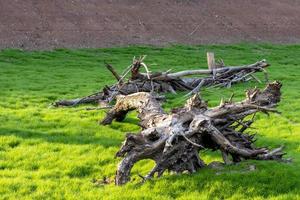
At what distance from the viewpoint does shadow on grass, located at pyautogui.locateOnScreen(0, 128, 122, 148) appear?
43.0 feet

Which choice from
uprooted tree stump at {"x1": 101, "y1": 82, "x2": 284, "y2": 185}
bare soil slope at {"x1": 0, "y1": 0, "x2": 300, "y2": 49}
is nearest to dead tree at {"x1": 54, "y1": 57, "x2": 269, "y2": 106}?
uprooted tree stump at {"x1": 101, "y1": 82, "x2": 284, "y2": 185}

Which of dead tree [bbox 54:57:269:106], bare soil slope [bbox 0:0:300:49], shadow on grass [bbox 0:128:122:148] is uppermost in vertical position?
bare soil slope [bbox 0:0:300:49]

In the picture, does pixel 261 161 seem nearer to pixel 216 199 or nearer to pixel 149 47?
pixel 216 199

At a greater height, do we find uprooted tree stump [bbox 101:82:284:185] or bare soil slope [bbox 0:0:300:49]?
bare soil slope [bbox 0:0:300:49]

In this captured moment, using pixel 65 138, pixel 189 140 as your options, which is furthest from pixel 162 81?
pixel 189 140

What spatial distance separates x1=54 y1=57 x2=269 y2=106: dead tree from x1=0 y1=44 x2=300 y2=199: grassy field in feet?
1.89

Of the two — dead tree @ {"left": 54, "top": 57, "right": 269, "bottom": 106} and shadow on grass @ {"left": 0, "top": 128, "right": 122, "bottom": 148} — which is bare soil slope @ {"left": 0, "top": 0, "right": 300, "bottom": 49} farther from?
shadow on grass @ {"left": 0, "top": 128, "right": 122, "bottom": 148}

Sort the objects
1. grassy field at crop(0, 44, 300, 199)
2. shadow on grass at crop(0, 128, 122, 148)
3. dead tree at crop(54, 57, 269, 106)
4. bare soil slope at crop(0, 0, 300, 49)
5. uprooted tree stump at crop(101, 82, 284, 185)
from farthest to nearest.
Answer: bare soil slope at crop(0, 0, 300, 49), dead tree at crop(54, 57, 269, 106), shadow on grass at crop(0, 128, 122, 148), uprooted tree stump at crop(101, 82, 284, 185), grassy field at crop(0, 44, 300, 199)

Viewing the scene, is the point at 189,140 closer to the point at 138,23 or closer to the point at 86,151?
the point at 86,151

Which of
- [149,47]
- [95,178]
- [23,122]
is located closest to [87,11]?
[149,47]

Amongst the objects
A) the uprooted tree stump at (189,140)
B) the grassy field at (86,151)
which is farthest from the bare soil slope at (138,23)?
the uprooted tree stump at (189,140)

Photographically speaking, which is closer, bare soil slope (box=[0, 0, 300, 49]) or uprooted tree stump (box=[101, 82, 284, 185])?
uprooted tree stump (box=[101, 82, 284, 185])

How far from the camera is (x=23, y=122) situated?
50.6ft

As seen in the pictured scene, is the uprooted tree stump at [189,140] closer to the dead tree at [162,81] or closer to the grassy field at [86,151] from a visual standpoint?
the grassy field at [86,151]
